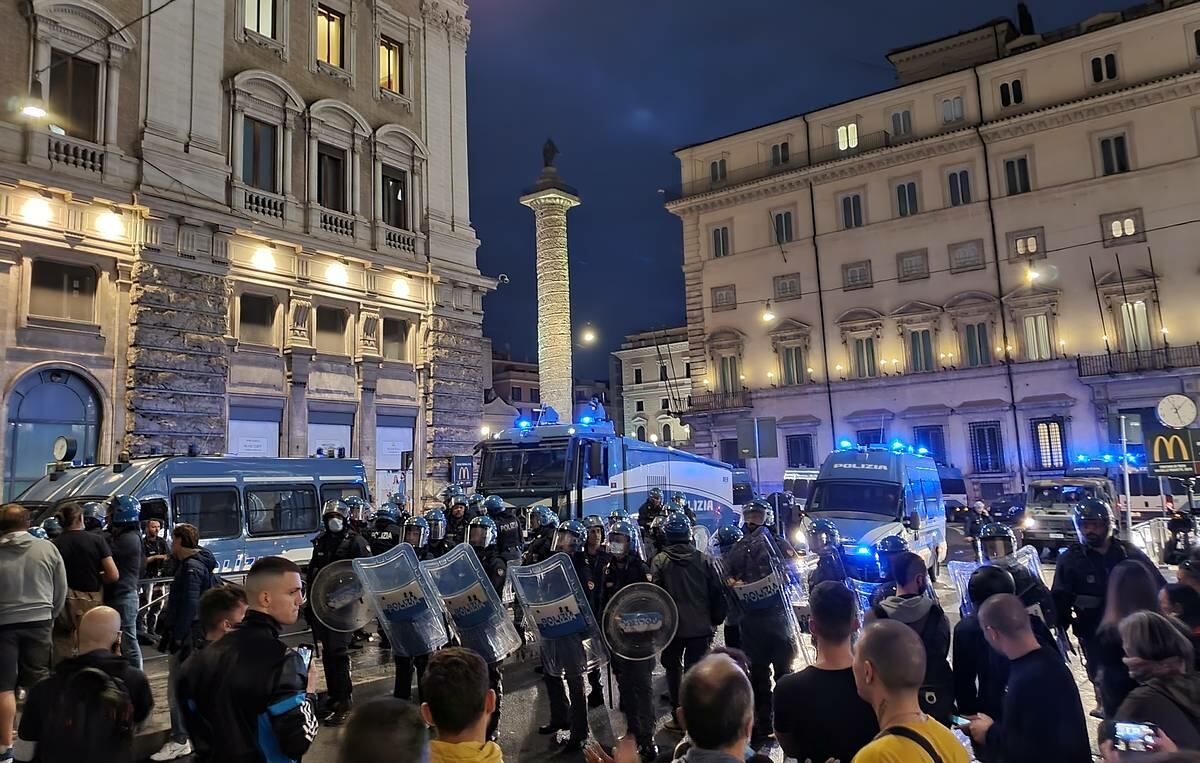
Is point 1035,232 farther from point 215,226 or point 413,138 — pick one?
point 215,226

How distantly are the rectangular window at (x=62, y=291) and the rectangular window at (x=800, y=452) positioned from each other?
31.4m

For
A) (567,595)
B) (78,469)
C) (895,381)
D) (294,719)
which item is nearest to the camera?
(294,719)

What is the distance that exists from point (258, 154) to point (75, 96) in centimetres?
453

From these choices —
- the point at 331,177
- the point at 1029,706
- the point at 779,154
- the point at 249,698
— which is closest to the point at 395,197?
the point at 331,177

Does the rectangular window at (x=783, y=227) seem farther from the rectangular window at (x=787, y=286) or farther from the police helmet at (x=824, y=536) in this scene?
the police helmet at (x=824, y=536)

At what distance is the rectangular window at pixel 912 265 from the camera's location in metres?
38.5

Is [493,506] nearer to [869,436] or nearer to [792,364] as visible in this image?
[869,436]

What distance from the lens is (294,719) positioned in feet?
11.3

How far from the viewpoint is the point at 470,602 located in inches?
273

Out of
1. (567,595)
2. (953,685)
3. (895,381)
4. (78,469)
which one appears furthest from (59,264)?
(895,381)

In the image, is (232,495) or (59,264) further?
(59,264)

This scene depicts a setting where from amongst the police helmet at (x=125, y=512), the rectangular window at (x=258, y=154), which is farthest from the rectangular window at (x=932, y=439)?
the police helmet at (x=125, y=512)

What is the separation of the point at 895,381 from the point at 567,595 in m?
34.9

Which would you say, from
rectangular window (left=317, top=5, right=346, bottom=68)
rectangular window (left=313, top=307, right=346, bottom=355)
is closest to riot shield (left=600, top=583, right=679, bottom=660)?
rectangular window (left=313, top=307, right=346, bottom=355)
